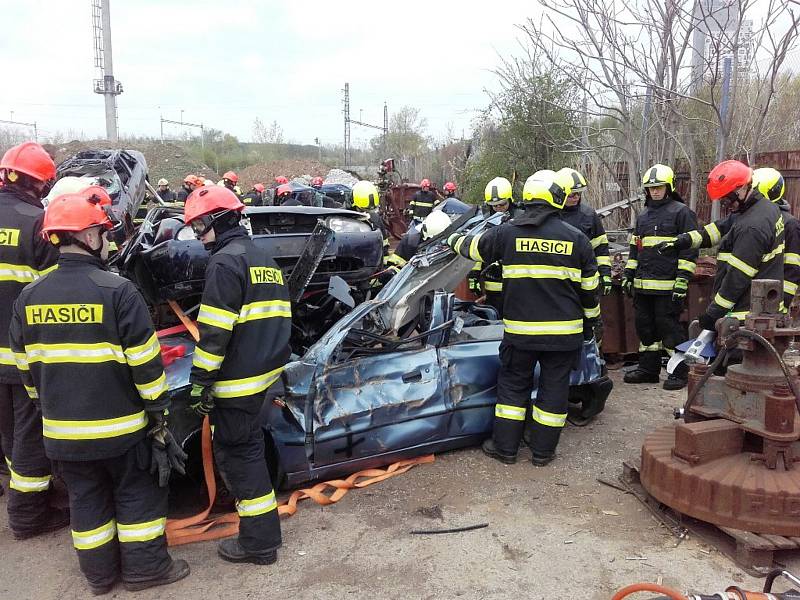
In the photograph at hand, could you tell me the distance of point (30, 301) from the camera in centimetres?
271

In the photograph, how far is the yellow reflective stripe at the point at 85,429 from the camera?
2.71 metres

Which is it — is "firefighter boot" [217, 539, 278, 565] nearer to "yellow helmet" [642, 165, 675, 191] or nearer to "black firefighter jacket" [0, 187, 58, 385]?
"black firefighter jacket" [0, 187, 58, 385]

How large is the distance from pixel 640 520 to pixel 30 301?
130 inches

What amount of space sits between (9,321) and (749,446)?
13.6ft

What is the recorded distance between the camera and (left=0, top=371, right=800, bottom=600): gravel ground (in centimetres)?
291

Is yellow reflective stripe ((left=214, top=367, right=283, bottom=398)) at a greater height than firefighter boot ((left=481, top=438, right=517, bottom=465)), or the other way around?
yellow reflective stripe ((left=214, top=367, right=283, bottom=398))

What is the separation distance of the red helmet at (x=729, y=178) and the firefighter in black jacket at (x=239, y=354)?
10.9 ft

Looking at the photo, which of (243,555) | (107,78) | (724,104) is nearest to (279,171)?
(107,78)

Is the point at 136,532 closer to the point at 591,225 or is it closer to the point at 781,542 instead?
the point at 781,542

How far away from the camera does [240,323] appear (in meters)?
3.04

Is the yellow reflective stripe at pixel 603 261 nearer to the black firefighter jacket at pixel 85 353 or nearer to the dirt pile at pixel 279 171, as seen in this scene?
the black firefighter jacket at pixel 85 353

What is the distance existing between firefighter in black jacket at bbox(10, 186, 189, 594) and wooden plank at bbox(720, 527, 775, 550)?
267 centimetres

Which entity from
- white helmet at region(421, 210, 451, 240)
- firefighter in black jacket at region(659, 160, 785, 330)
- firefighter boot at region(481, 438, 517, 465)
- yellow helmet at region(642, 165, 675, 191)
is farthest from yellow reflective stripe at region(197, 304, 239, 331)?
yellow helmet at region(642, 165, 675, 191)

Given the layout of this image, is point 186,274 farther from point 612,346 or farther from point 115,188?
point 612,346
